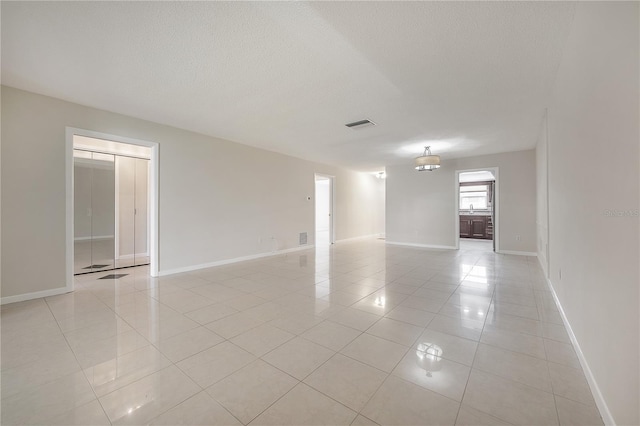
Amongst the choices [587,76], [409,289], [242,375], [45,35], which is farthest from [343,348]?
[45,35]

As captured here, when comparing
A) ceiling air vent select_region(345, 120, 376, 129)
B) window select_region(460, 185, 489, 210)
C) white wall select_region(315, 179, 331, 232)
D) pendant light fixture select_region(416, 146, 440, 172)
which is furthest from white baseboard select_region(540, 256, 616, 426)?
white wall select_region(315, 179, 331, 232)

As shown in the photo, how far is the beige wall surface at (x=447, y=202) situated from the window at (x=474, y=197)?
3.50 meters

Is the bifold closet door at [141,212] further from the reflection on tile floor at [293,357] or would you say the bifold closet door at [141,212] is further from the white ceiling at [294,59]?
the reflection on tile floor at [293,357]

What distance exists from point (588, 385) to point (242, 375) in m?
2.24

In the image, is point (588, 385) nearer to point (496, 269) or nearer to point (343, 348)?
point (343, 348)

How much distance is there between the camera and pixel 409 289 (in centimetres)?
349

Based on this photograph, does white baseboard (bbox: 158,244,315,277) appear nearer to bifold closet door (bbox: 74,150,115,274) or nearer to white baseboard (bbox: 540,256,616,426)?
bifold closet door (bbox: 74,150,115,274)

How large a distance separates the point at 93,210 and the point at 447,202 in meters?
8.35

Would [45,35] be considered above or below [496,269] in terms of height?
above

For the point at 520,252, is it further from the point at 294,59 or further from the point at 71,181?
the point at 71,181

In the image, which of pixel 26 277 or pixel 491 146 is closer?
pixel 26 277

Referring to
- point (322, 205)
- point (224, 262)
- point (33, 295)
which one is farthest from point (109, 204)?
point (322, 205)

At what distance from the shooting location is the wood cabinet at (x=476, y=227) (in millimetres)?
8953

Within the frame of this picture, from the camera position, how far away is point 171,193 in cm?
434
